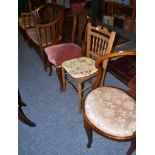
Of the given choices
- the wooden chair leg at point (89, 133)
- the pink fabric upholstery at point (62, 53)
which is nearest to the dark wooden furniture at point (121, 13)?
the pink fabric upholstery at point (62, 53)

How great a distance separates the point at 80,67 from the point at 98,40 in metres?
0.32

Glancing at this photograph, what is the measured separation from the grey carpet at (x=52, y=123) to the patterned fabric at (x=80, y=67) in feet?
1.43

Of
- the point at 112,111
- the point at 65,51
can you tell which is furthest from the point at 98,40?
the point at 112,111

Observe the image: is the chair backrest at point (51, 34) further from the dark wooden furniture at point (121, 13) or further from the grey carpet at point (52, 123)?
the dark wooden furniture at point (121, 13)

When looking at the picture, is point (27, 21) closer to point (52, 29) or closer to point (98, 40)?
point (52, 29)

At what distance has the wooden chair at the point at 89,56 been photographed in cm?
180

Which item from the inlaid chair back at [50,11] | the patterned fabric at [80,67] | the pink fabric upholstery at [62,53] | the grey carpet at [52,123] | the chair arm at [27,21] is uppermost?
the inlaid chair back at [50,11]

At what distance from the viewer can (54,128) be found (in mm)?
1854

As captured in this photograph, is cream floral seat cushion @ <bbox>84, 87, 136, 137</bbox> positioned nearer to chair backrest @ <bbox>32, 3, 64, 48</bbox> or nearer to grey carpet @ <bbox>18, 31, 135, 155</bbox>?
grey carpet @ <bbox>18, 31, 135, 155</bbox>

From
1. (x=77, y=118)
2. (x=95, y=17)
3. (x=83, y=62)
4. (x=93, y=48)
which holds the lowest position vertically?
(x=77, y=118)

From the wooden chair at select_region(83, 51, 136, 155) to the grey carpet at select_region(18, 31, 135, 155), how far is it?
253 millimetres
